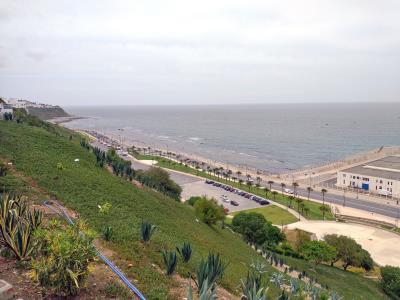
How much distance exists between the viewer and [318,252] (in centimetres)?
2669

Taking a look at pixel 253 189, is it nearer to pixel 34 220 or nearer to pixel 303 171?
pixel 303 171

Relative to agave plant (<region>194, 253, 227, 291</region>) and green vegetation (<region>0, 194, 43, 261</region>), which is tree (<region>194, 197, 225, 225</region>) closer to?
agave plant (<region>194, 253, 227, 291</region>)

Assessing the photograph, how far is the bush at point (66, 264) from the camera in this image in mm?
6230

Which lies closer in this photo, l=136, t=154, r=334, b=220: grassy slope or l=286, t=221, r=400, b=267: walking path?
l=286, t=221, r=400, b=267: walking path

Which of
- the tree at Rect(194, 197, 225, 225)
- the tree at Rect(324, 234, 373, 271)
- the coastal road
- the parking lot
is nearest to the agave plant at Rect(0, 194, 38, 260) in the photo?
the tree at Rect(194, 197, 225, 225)

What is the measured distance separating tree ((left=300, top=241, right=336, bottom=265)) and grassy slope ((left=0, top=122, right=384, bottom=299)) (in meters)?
1.01

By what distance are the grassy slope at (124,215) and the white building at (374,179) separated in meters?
36.3

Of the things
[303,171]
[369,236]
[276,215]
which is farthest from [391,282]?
[303,171]

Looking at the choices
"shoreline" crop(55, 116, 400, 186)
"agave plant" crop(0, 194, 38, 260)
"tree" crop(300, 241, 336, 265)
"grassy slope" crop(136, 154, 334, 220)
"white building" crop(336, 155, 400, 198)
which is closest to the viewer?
"agave plant" crop(0, 194, 38, 260)

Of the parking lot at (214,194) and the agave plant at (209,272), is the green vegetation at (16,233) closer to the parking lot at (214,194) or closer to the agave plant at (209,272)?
the agave plant at (209,272)

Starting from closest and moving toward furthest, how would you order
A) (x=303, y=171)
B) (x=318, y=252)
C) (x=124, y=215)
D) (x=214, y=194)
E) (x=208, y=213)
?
1. (x=124, y=215)
2. (x=318, y=252)
3. (x=208, y=213)
4. (x=214, y=194)
5. (x=303, y=171)

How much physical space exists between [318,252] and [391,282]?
5059 mm

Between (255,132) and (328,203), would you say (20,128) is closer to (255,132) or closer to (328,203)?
(328,203)

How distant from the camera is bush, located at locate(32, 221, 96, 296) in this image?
6230mm
